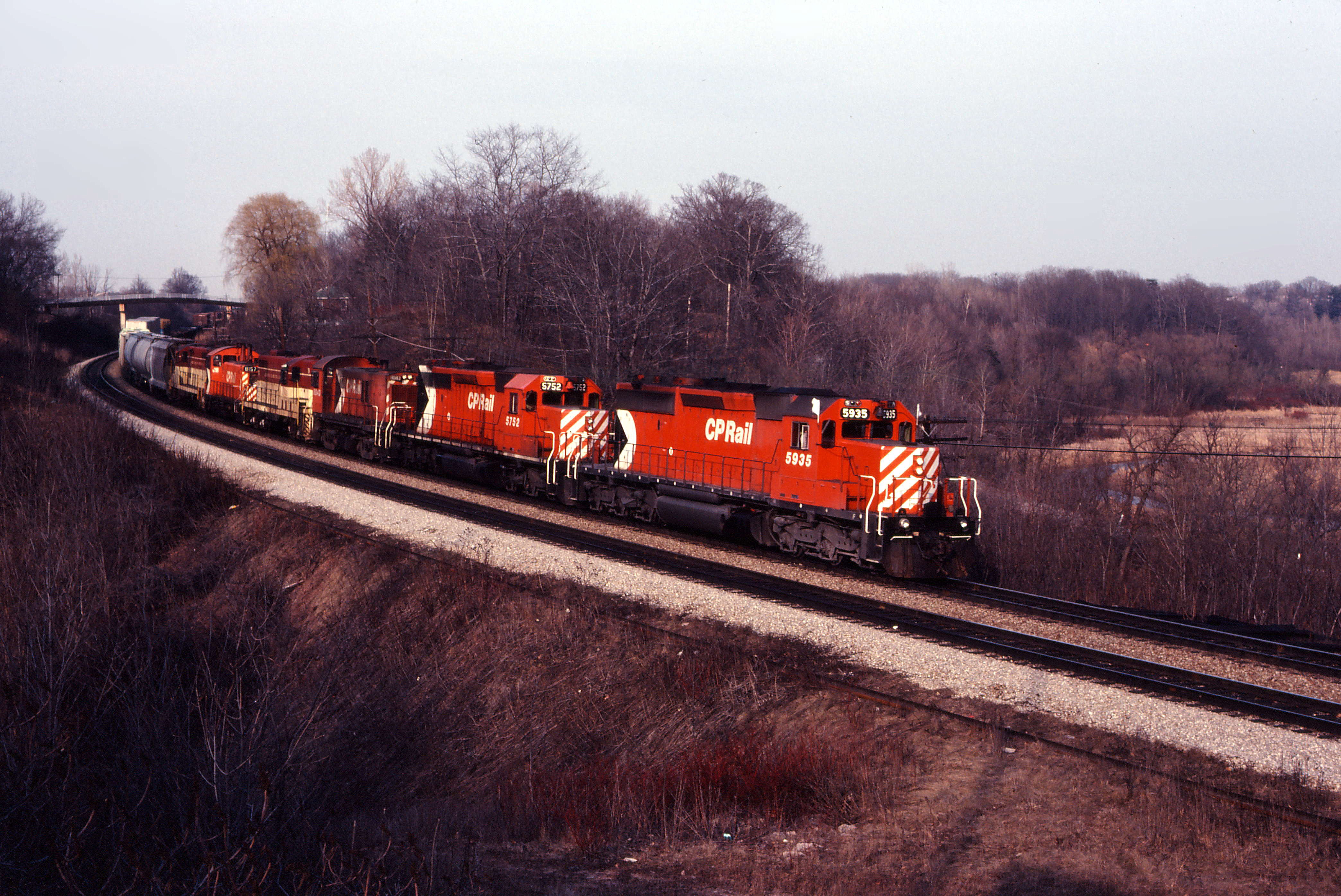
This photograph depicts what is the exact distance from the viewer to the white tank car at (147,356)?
2109 inches

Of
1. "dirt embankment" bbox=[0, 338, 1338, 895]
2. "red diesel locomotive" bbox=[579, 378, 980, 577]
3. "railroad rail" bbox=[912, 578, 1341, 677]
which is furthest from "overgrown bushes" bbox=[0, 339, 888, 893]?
"railroad rail" bbox=[912, 578, 1341, 677]

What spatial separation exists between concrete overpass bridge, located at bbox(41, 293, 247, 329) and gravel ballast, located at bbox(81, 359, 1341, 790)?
87643mm

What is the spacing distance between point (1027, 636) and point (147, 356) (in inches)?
2274

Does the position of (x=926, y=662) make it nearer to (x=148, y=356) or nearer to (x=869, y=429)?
(x=869, y=429)

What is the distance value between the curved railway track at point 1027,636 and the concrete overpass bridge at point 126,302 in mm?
89734

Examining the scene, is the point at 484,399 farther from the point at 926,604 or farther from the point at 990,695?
the point at 990,695

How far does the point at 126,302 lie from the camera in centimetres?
11138

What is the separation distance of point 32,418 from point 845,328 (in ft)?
128

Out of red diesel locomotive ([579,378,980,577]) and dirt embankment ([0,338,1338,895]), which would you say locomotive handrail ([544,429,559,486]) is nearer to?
red diesel locomotive ([579,378,980,577])

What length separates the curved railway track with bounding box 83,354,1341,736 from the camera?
1070cm

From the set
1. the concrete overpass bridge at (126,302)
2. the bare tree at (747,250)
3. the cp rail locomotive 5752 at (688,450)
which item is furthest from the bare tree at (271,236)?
the cp rail locomotive 5752 at (688,450)

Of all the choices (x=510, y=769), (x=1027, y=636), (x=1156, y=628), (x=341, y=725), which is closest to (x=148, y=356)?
(x=341, y=725)

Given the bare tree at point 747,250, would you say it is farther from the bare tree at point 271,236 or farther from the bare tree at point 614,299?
the bare tree at point 271,236

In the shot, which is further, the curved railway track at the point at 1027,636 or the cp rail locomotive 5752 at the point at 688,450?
the cp rail locomotive 5752 at the point at 688,450
